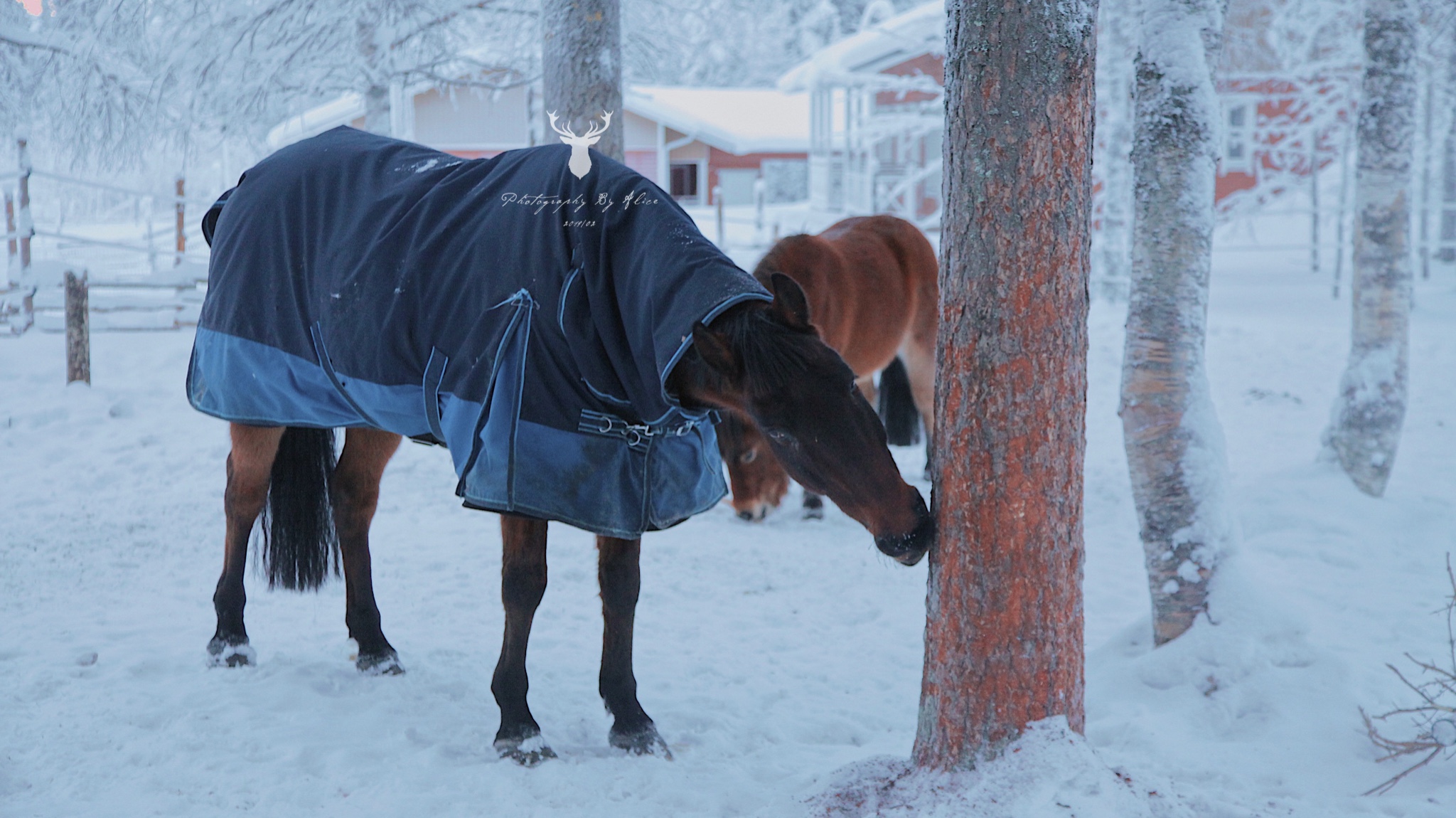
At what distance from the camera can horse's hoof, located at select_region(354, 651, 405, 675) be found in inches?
135

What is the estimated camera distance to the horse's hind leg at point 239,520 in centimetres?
344

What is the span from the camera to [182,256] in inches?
525

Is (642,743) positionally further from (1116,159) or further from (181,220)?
(1116,159)

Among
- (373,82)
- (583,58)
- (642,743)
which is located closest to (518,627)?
(642,743)

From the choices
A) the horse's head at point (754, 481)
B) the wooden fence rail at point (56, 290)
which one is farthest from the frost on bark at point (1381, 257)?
the wooden fence rail at point (56, 290)

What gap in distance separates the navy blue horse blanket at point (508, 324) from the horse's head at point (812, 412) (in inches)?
2.7

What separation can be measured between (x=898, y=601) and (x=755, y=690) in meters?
1.23

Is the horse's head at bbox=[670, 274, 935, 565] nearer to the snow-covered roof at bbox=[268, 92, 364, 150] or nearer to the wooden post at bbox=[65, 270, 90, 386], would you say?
the wooden post at bbox=[65, 270, 90, 386]

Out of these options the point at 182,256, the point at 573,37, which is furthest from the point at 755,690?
the point at 182,256

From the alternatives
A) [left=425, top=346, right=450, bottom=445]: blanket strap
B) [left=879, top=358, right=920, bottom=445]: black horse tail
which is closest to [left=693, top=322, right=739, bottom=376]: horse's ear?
[left=425, top=346, right=450, bottom=445]: blanket strap

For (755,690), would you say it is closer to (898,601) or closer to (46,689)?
(898,601)

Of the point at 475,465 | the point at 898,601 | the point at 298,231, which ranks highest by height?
the point at 298,231

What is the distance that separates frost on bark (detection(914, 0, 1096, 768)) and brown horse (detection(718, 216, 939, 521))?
6.74ft

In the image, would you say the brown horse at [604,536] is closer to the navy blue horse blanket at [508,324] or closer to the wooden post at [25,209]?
the navy blue horse blanket at [508,324]
